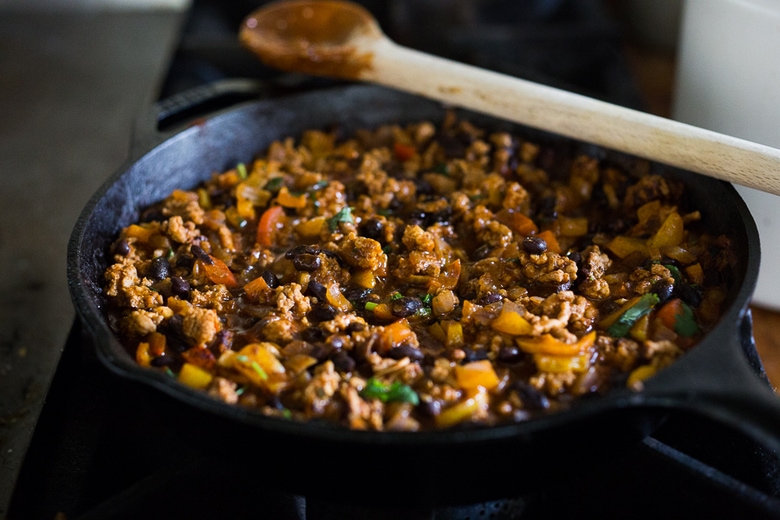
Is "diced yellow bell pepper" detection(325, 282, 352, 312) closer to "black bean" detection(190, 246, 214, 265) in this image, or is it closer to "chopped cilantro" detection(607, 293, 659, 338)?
"black bean" detection(190, 246, 214, 265)

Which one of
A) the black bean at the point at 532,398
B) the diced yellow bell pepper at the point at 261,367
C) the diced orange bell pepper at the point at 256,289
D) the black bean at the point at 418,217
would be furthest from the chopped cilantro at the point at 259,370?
the black bean at the point at 418,217

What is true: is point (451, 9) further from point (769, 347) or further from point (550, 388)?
point (550, 388)

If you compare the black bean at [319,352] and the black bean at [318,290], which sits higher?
the black bean at [319,352]

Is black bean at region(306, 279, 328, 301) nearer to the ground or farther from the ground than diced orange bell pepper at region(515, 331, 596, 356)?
nearer to the ground

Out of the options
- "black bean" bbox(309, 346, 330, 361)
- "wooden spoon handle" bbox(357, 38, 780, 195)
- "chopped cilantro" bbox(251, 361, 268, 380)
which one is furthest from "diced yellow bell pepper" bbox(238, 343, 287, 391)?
"wooden spoon handle" bbox(357, 38, 780, 195)

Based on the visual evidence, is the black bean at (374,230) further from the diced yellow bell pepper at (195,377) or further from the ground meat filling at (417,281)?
the diced yellow bell pepper at (195,377)

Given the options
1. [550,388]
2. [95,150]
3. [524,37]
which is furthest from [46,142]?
[550,388]
